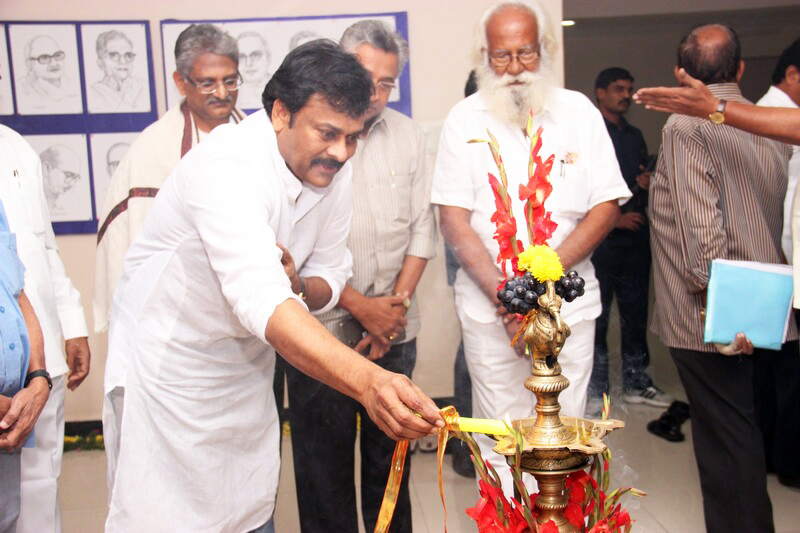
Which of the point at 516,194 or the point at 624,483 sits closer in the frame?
the point at 516,194

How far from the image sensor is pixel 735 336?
7.91 ft

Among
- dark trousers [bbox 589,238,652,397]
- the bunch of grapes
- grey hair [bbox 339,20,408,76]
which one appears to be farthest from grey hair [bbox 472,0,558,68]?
the bunch of grapes

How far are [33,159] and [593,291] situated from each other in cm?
169

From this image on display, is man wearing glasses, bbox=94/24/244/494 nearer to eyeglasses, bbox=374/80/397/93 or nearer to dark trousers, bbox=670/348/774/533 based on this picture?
eyeglasses, bbox=374/80/397/93

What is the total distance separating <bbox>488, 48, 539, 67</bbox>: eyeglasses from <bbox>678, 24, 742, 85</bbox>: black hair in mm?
516

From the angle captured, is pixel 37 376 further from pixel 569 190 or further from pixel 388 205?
pixel 569 190

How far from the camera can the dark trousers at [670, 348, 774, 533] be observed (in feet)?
8.01

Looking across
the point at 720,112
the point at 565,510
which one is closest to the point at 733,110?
the point at 720,112

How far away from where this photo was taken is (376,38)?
2434 mm

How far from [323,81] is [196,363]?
0.68 m

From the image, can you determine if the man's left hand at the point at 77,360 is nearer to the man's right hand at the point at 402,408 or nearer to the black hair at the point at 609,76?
the man's right hand at the point at 402,408

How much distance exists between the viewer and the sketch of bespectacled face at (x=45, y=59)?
95.6 inches

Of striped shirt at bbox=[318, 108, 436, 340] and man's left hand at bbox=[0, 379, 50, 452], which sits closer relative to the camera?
man's left hand at bbox=[0, 379, 50, 452]

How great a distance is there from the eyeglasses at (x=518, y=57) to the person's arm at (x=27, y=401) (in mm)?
1453
